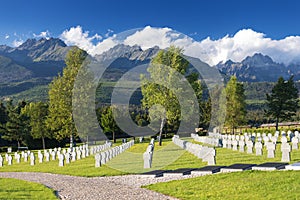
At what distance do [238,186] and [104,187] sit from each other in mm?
5100

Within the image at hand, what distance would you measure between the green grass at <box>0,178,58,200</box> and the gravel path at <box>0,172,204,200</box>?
15.3 inches

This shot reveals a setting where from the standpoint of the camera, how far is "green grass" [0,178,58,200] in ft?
42.0

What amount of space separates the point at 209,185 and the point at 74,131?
1276 inches

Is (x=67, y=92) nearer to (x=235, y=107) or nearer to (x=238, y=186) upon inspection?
(x=235, y=107)

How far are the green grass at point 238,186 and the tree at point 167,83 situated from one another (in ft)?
78.5

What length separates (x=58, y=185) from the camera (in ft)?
51.3

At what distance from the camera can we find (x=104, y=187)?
14273 millimetres

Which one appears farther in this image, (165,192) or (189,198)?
(165,192)

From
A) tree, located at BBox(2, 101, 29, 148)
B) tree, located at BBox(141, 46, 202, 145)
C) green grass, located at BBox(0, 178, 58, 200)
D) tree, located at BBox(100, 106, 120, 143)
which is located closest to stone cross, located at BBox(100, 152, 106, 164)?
green grass, located at BBox(0, 178, 58, 200)

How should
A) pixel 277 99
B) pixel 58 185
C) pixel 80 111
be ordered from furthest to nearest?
pixel 277 99, pixel 80 111, pixel 58 185

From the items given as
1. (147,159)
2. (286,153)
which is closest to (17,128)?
(147,159)

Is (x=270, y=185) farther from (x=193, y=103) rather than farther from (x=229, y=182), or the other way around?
(x=193, y=103)

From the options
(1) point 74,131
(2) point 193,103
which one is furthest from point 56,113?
(2) point 193,103

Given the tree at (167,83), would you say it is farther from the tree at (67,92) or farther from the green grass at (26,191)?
the green grass at (26,191)
